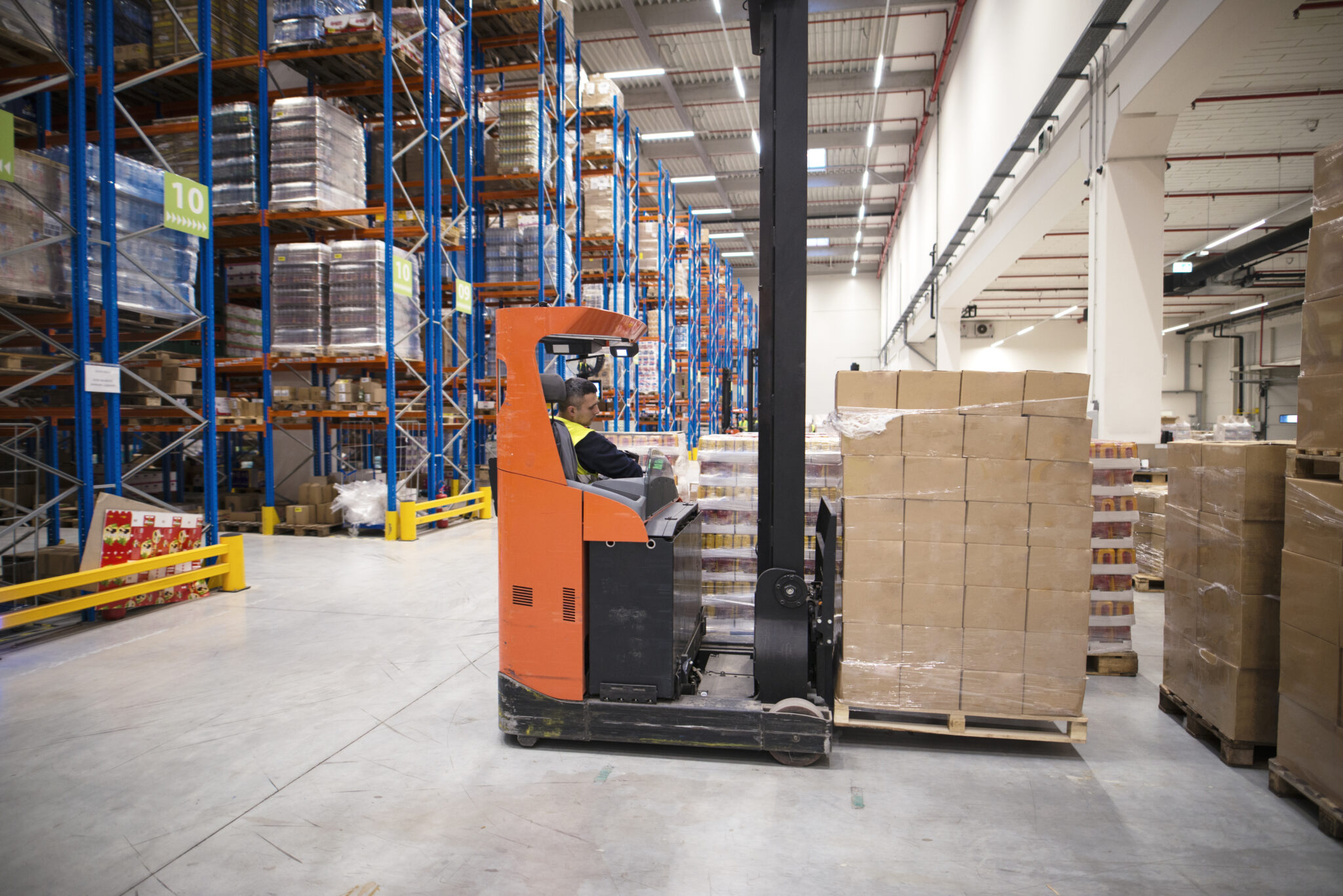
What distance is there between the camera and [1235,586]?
312 cm

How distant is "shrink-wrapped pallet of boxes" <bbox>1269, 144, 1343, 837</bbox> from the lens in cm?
257

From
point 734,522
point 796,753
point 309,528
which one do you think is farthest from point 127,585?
point 796,753

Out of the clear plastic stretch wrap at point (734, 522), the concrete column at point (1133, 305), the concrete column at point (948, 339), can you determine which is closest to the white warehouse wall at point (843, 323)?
the concrete column at point (948, 339)

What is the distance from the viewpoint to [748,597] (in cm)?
436

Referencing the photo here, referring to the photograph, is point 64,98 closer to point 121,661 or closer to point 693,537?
point 121,661

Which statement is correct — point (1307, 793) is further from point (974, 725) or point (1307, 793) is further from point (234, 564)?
point (234, 564)

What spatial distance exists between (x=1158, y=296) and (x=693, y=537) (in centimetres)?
583

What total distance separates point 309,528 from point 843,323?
90.5 feet

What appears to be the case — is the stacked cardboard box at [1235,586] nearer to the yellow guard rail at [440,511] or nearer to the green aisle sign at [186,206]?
the green aisle sign at [186,206]

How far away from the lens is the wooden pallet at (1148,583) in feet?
21.8

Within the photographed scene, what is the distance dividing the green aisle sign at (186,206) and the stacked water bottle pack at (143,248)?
1.17ft

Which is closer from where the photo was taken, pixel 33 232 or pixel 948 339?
pixel 33 232

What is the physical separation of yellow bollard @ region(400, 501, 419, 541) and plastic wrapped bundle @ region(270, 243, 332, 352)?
208cm

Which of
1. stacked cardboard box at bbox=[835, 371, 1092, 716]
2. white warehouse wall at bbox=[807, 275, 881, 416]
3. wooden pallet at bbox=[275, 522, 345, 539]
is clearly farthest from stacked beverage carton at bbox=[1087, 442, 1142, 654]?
white warehouse wall at bbox=[807, 275, 881, 416]
